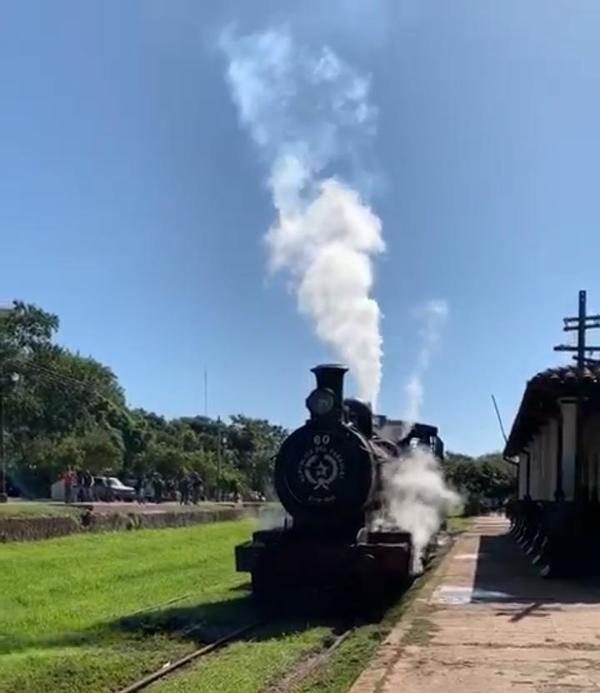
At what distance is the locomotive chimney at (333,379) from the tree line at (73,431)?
41140mm

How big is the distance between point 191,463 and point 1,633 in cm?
7184

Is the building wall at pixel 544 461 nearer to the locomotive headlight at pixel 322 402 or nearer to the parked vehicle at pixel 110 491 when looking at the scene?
the locomotive headlight at pixel 322 402

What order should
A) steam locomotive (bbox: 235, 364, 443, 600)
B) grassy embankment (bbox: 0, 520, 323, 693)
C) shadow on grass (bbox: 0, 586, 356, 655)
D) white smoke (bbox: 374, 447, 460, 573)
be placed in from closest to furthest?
grassy embankment (bbox: 0, 520, 323, 693)
shadow on grass (bbox: 0, 586, 356, 655)
steam locomotive (bbox: 235, 364, 443, 600)
white smoke (bbox: 374, 447, 460, 573)

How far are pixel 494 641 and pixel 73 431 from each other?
227 feet

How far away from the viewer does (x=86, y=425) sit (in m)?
79.4

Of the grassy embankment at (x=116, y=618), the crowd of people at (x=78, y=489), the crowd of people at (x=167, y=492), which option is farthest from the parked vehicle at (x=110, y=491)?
the grassy embankment at (x=116, y=618)

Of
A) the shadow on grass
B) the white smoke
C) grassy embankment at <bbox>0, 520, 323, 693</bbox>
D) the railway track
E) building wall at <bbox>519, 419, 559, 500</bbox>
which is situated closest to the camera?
the railway track

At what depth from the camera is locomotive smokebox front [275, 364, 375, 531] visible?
52.4ft

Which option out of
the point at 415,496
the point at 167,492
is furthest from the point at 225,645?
the point at 167,492

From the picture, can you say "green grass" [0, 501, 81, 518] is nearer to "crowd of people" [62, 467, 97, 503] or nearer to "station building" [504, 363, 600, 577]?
"crowd of people" [62, 467, 97, 503]

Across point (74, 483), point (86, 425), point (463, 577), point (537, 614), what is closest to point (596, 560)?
point (463, 577)

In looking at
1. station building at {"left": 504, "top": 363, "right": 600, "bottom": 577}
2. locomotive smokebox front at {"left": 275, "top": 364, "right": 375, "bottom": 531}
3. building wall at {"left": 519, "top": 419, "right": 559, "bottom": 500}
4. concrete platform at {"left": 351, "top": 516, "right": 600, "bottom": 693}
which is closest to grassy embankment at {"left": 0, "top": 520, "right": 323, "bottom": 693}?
concrete platform at {"left": 351, "top": 516, "right": 600, "bottom": 693}

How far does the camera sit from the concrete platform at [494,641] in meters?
9.45

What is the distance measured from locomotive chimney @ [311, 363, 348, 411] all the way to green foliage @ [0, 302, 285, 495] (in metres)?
39.6
